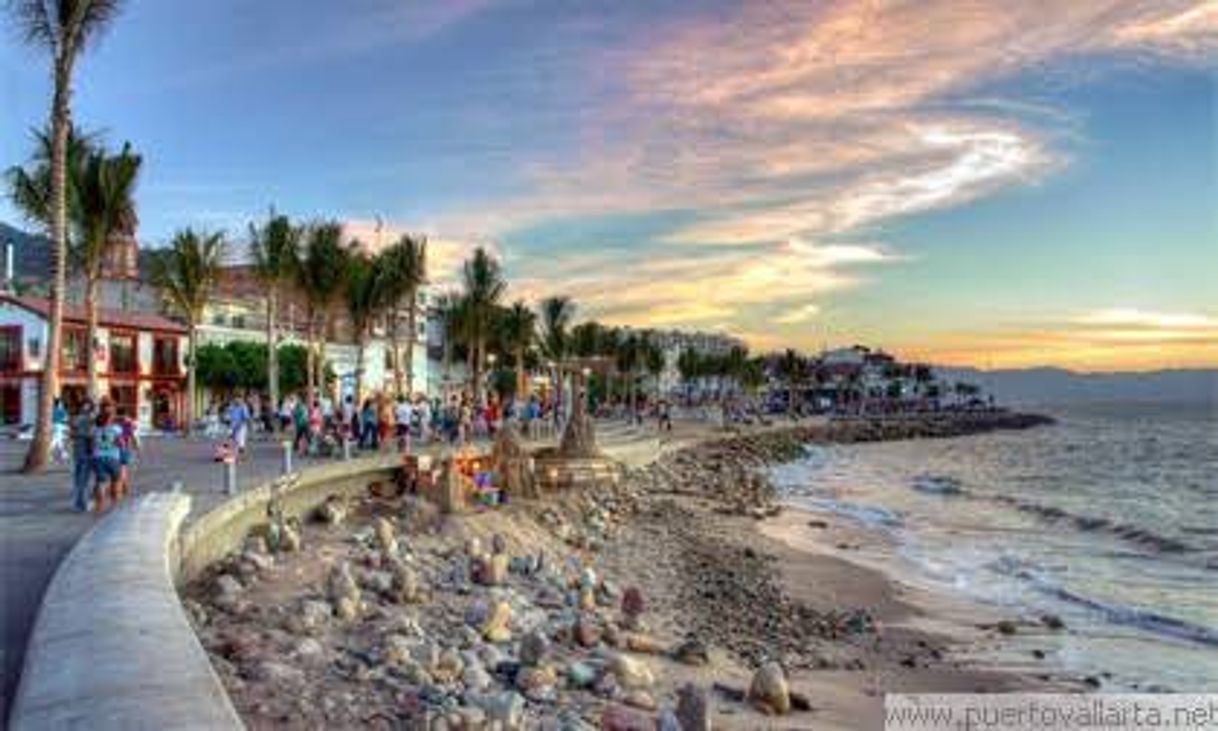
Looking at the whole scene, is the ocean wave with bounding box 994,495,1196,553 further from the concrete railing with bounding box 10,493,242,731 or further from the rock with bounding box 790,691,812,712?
the concrete railing with bounding box 10,493,242,731

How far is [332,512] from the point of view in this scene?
20.9 m

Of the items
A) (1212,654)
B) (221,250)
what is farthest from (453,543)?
(221,250)

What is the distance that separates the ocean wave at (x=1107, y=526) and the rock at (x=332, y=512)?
21.8 meters

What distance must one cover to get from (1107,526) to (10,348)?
48808 millimetres

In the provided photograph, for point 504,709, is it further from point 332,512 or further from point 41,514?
point 332,512

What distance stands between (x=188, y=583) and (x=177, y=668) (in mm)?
6518

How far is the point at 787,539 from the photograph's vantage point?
29.9 m

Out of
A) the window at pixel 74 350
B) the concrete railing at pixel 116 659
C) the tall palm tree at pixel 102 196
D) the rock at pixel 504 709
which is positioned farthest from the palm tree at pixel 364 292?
the rock at pixel 504 709

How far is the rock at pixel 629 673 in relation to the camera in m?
10.1

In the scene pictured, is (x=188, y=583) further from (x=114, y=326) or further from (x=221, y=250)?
(x=114, y=326)

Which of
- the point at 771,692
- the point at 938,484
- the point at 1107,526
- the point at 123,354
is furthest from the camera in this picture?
the point at 123,354

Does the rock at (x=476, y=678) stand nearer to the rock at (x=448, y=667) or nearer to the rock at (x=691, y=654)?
the rock at (x=448, y=667)

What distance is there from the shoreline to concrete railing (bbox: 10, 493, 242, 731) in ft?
2.81

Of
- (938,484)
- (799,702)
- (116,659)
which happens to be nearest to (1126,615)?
(799,702)
